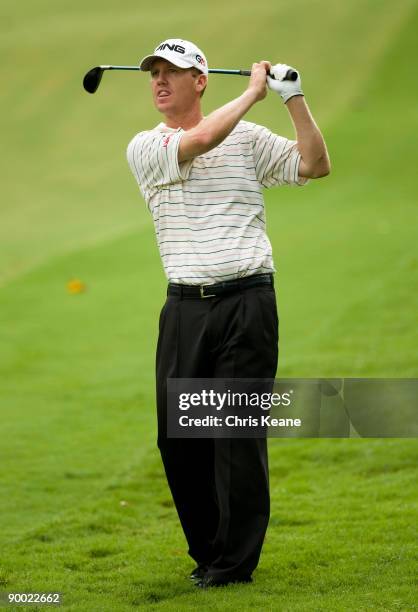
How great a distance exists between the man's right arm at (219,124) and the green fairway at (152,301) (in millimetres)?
1681

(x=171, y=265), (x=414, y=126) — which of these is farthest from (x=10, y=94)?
(x=171, y=265)

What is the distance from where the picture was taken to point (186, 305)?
14.9 ft

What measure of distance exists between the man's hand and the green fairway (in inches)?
74.3

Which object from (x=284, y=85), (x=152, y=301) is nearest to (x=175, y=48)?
(x=284, y=85)

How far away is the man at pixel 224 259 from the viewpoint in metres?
4.43

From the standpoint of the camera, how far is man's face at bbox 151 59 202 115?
4.61 metres

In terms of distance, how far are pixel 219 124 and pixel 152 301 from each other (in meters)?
11.2

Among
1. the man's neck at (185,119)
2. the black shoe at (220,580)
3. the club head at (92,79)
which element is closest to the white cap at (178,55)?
the man's neck at (185,119)

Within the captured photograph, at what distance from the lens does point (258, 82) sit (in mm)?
4379

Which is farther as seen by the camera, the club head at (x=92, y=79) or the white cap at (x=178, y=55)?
the club head at (x=92, y=79)

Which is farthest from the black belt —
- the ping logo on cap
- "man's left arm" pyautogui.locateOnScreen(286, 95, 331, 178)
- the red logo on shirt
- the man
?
the ping logo on cap

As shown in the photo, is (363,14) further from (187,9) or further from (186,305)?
(186,305)

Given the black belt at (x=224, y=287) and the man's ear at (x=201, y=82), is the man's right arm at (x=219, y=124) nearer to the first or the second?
the man's ear at (x=201, y=82)

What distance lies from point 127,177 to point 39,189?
5.77 feet
